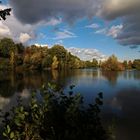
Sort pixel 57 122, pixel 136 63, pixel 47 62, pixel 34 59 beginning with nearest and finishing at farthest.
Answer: pixel 57 122 < pixel 34 59 < pixel 47 62 < pixel 136 63

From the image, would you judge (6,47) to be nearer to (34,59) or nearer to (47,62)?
(34,59)

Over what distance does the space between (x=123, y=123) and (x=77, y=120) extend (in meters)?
12.3

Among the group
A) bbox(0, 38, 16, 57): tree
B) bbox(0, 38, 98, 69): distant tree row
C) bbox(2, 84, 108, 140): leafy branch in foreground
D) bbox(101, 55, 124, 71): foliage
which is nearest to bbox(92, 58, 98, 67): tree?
bbox(0, 38, 98, 69): distant tree row

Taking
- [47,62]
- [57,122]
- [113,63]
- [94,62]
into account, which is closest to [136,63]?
[113,63]

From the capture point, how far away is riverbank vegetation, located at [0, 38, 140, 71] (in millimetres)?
95938

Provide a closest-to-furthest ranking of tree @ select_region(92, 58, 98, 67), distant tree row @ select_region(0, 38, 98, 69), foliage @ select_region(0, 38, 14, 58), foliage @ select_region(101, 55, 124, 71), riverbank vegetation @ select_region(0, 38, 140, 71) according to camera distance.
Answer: distant tree row @ select_region(0, 38, 98, 69)
riverbank vegetation @ select_region(0, 38, 140, 71)
foliage @ select_region(0, 38, 14, 58)
foliage @ select_region(101, 55, 124, 71)
tree @ select_region(92, 58, 98, 67)

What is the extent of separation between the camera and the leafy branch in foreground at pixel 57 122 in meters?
4.96

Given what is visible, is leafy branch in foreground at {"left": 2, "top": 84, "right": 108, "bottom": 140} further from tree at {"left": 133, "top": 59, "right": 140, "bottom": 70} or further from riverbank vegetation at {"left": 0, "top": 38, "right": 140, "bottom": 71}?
tree at {"left": 133, "top": 59, "right": 140, "bottom": 70}

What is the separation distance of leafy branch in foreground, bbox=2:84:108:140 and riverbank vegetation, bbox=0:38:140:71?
3393 inches

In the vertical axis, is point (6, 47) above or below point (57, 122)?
above

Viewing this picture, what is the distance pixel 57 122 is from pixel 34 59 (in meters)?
96.5

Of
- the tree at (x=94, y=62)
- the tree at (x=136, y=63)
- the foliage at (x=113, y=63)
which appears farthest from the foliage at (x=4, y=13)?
the tree at (x=94, y=62)

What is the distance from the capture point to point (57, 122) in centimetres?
532

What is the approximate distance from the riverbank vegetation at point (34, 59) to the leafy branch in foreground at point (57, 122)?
86.2 metres
